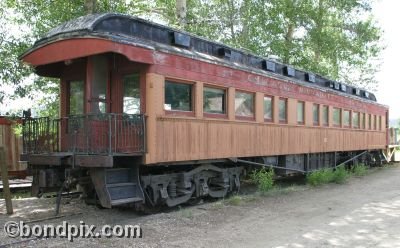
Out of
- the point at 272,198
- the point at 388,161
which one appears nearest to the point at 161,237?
the point at 272,198

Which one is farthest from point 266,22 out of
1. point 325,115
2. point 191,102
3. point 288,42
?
point 191,102

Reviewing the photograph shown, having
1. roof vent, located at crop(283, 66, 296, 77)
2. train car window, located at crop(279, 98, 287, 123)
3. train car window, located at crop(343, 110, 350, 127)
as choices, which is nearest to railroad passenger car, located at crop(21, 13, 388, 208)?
train car window, located at crop(279, 98, 287, 123)

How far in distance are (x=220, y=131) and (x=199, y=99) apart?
108 cm

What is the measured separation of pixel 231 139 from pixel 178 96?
2086 mm

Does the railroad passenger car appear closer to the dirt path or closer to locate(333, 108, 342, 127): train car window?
the dirt path

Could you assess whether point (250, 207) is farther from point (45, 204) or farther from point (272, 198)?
point (45, 204)

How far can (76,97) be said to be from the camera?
9.79 meters

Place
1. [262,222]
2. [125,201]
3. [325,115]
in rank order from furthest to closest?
1. [325,115]
2. [262,222]
3. [125,201]

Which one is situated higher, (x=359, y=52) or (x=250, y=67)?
(x=359, y=52)

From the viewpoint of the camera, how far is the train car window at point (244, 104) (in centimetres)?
1095

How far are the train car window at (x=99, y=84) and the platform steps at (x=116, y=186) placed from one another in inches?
56.9

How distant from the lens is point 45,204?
962cm

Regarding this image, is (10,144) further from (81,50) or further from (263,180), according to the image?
(263,180)

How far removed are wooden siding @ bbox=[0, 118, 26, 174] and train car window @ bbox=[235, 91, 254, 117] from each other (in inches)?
288
